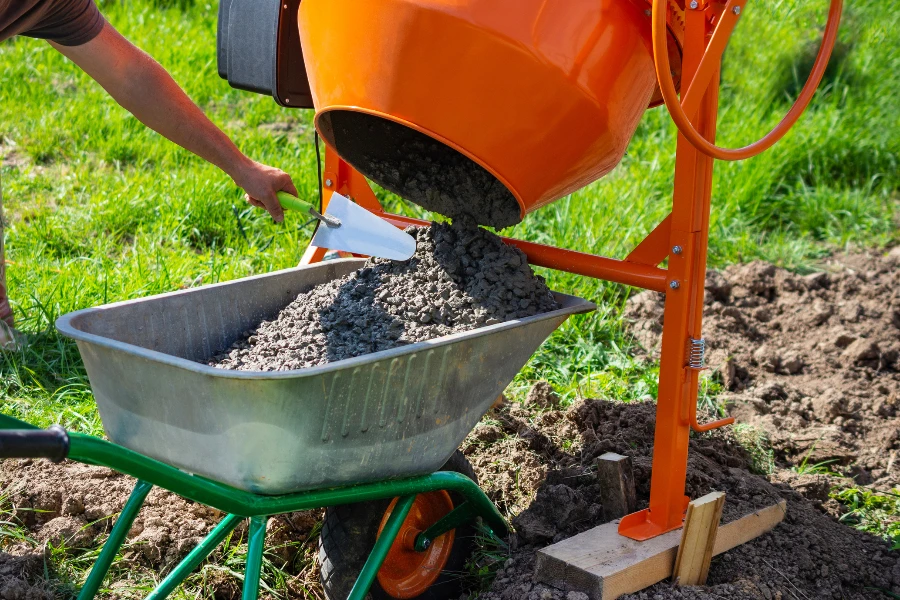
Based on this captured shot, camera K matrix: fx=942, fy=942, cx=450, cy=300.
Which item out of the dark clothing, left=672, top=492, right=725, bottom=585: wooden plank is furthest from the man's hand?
left=672, top=492, right=725, bottom=585: wooden plank

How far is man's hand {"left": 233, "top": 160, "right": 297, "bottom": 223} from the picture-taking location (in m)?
2.29

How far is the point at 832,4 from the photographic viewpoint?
1.90 m

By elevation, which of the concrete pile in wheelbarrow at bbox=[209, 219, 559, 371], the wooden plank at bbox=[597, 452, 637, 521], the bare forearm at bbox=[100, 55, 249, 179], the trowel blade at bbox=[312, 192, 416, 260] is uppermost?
the bare forearm at bbox=[100, 55, 249, 179]

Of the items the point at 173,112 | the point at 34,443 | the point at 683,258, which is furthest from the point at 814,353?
the point at 34,443

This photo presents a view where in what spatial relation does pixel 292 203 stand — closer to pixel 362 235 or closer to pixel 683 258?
pixel 362 235

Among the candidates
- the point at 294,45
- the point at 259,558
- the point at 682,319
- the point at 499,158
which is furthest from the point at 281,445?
the point at 294,45

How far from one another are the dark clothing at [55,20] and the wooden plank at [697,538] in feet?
5.91

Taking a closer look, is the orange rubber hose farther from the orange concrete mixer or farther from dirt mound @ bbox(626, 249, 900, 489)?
dirt mound @ bbox(626, 249, 900, 489)

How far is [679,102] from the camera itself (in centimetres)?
182

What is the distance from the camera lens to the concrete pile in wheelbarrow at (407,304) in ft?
6.45

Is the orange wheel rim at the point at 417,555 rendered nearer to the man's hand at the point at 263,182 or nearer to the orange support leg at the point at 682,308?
the orange support leg at the point at 682,308

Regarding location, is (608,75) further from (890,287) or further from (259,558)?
(890,287)

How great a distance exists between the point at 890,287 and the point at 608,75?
8.61 feet

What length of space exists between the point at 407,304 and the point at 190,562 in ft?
2.25
